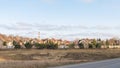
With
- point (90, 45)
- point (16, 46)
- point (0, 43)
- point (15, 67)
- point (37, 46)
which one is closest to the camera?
point (15, 67)

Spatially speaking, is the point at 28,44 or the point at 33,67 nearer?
the point at 33,67

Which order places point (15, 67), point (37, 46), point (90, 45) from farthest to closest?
point (90, 45) < point (37, 46) < point (15, 67)

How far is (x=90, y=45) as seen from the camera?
5172 inches

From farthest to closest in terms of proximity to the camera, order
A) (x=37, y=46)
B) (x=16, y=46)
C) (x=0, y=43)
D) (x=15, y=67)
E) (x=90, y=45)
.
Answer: (x=0, y=43) < (x=90, y=45) < (x=37, y=46) < (x=16, y=46) < (x=15, y=67)

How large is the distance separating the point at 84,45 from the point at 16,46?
2926cm

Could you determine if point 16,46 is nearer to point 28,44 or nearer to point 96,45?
point 28,44

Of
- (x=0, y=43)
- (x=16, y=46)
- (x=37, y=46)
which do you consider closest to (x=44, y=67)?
(x=16, y=46)

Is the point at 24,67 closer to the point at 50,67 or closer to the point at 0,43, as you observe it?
the point at 50,67

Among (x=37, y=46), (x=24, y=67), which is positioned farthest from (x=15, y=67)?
(x=37, y=46)

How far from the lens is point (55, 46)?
117562 mm

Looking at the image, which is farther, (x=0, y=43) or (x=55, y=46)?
(x=0, y=43)

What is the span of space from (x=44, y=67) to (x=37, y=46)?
9671cm

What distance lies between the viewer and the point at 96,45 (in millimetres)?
130500

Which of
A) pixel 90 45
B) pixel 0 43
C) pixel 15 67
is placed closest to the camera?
pixel 15 67
